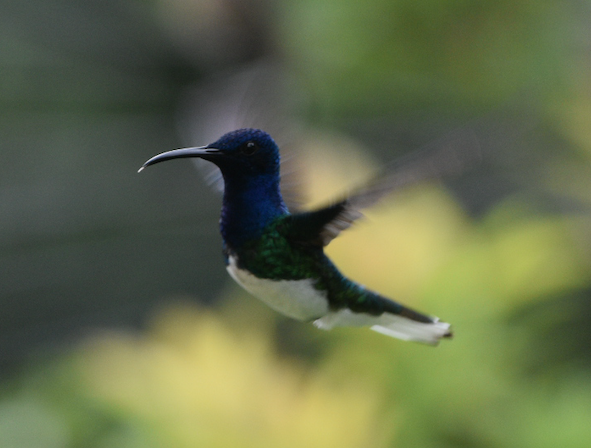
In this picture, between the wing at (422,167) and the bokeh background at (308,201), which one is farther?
the bokeh background at (308,201)

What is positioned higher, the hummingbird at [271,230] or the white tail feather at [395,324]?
the hummingbird at [271,230]

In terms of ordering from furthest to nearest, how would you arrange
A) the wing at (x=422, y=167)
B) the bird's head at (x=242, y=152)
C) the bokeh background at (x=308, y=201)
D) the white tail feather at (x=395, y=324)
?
the bokeh background at (x=308, y=201) → the white tail feather at (x=395, y=324) → the bird's head at (x=242, y=152) → the wing at (x=422, y=167)

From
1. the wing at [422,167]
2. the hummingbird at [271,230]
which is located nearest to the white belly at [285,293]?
the hummingbird at [271,230]

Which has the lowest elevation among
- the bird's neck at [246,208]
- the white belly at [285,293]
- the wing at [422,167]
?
the white belly at [285,293]

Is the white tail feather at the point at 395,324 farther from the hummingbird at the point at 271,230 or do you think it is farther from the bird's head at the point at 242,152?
the bird's head at the point at 242,152

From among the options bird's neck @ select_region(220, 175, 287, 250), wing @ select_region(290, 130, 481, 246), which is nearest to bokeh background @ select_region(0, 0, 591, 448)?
wing @ select_region(290, 130, 481, 246)

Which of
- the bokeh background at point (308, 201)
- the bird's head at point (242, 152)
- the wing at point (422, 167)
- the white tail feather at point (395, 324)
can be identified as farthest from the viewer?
the bokeh background at point (308, 201)

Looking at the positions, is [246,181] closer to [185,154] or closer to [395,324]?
[185,154]
